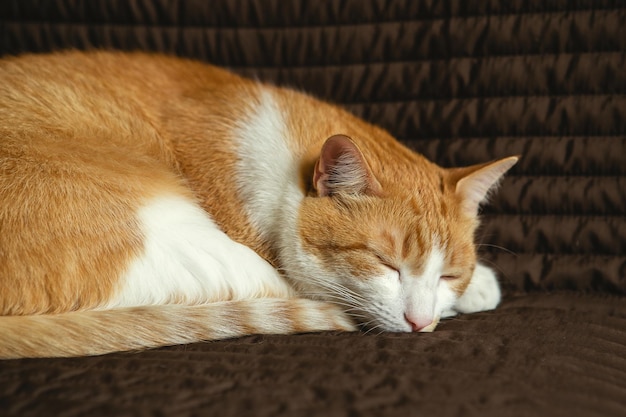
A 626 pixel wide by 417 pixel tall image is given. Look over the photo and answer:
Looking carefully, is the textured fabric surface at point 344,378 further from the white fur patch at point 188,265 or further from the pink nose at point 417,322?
the white fur patch at point 188,265

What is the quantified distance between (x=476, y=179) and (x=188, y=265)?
2.34ft

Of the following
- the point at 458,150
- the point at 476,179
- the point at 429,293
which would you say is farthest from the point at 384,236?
the point at 458,150

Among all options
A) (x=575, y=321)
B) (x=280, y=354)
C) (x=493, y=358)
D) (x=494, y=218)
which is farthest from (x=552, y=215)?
(x=280, y=354)

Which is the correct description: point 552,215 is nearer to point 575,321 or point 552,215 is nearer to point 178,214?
point 575,321

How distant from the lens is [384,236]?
134cm

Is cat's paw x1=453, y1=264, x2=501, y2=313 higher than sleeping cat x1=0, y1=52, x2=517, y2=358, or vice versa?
sleeping cat x1=0, y1=52, x2=517, y2=358

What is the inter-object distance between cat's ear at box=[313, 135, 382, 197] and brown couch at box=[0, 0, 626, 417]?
0.33m

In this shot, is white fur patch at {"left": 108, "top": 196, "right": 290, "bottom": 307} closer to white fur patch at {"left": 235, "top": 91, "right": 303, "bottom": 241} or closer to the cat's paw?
white fur patch at {"left": 235, "top": 91, "right": 303, "bottom": 241}

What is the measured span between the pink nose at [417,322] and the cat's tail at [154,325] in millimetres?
126

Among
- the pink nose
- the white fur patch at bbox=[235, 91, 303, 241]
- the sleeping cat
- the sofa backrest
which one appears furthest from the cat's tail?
the sofa backrest

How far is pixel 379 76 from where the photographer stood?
6.28 feet

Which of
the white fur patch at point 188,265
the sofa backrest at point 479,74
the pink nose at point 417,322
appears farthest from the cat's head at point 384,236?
the sofa backrest at point 479,74

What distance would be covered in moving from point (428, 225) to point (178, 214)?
0.57m

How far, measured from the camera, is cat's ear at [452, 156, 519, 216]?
1.47 meters
